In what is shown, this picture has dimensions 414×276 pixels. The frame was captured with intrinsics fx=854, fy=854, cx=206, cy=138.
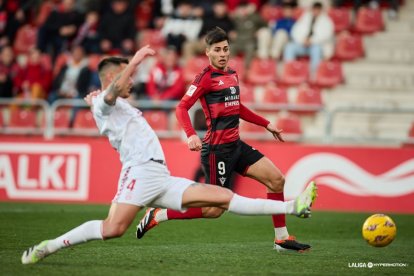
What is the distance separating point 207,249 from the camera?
10.2 metres

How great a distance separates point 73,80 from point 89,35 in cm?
206

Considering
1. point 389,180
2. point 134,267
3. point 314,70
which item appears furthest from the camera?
point 314,70

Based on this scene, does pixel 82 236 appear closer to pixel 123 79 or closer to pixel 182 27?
pixel 123 79

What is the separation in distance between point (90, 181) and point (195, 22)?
619 cm

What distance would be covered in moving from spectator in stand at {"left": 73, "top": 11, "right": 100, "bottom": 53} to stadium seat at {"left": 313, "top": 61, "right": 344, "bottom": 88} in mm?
5653

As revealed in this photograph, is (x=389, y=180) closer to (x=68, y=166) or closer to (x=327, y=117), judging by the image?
(x=327, y=117)

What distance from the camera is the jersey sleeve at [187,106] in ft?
32.1

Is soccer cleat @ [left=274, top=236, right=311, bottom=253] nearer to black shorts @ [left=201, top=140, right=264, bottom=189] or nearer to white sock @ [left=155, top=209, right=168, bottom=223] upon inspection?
black shorts @ [left=201, top=140, right=264, bottom=189]

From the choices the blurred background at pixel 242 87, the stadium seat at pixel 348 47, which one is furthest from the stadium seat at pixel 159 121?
the stadium seat at pixel 348 47

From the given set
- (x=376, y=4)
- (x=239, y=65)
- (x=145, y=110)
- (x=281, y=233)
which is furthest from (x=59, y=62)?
(x=281, y=233)

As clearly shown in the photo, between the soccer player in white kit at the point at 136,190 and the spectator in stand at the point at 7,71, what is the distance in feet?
41.1

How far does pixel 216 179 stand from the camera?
33.3ft

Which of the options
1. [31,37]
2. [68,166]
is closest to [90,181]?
[68,166]

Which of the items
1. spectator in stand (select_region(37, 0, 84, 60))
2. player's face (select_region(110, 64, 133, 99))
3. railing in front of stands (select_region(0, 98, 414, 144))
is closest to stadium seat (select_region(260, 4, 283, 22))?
railing in front of stands (select_region(0, 98, 414, 144))
